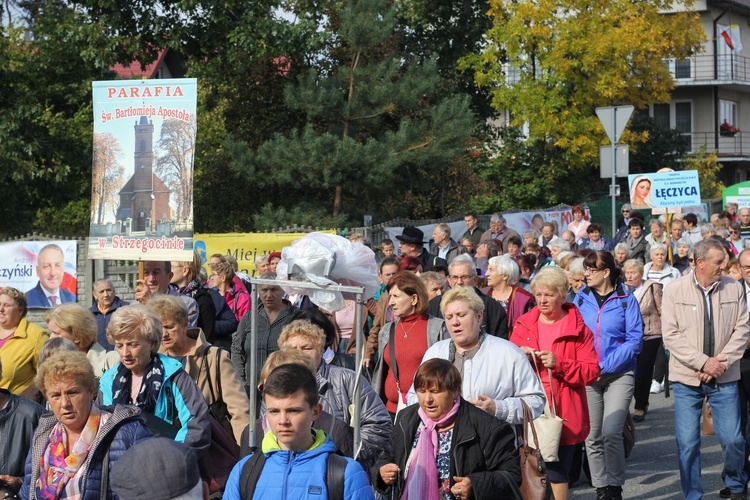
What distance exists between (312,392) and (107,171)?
5466mm

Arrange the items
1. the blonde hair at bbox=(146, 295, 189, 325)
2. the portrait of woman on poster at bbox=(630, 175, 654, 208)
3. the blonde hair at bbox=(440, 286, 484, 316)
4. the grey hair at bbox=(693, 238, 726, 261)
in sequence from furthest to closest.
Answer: the portrait of woman on poster at bbox=(630, 175, 654, 208)
the grey hair at bbox=(693, 238, 726, 261)
the blonde hair at bbox=(146, 295, 189, 325)
the blonde hair at bbox=(440, 286, 484, 316)

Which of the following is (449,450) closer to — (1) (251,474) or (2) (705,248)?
(1) (251,474)

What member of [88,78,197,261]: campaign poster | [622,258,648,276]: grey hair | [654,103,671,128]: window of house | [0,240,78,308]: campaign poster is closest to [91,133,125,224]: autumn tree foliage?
[88,78,197,261]: campaign poster

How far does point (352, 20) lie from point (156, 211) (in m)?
14.7

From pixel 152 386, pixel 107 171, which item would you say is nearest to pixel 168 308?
pixel 152 386

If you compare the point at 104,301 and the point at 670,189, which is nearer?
the point at 104,301

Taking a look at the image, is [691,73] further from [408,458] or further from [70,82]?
[408,458]

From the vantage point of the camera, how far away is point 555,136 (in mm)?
35781

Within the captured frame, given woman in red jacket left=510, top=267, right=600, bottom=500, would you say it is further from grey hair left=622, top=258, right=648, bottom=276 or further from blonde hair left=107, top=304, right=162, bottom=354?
grey hair left=622, top=258, right=648, bottom=276

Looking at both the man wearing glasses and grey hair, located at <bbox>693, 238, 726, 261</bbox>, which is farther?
the man wearing glasses

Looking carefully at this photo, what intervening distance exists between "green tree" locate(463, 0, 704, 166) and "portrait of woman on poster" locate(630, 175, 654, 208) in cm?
1402

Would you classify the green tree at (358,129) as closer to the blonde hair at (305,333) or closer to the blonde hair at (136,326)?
the blonde hair at (305,333)

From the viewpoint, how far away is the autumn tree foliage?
357 inches

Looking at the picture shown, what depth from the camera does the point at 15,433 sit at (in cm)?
534
